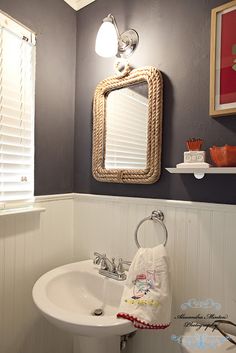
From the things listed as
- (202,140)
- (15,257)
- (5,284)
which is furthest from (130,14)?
(5,284)

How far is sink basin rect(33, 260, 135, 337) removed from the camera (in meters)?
0.98

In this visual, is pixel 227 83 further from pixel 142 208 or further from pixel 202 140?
pixel 142 208

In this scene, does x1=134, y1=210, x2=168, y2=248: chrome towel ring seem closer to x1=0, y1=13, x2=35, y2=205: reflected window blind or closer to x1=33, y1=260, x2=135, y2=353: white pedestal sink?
x1=33, y1=260, x2=135, y2=353: white pedestal sink

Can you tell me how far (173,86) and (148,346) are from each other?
1.36 meters

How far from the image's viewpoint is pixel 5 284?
1.20 m

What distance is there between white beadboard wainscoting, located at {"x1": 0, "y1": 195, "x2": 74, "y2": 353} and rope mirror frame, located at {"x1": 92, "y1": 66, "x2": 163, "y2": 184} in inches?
14.1

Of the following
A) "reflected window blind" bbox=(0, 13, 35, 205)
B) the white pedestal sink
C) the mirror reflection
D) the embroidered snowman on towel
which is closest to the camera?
the white pedestal sink

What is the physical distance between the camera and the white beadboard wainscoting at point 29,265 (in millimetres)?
1198

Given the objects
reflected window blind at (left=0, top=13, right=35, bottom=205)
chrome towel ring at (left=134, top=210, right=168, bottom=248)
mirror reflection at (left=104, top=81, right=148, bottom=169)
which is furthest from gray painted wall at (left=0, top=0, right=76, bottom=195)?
chrome towel ring at (left=134, top=210, right=168, bottom=248)

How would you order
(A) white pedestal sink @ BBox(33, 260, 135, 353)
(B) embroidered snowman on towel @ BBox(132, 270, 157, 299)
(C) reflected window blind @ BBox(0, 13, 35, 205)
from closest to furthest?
(A) white pedestal sink @ BBox(33, 260, 135, 353) < (B) embroidered snowman on towel @ BBox(132, 270, 157, 299) < (C) reflected window blind @ BBox(0, 13, 35, 205)

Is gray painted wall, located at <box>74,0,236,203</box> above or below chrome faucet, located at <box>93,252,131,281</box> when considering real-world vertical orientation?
above

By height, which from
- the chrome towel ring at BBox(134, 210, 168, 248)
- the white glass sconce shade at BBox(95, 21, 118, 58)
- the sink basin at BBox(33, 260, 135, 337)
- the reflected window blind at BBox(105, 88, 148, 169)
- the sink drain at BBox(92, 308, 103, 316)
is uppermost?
the white glass sconce shade at BBox(95, 21, 118, 58)

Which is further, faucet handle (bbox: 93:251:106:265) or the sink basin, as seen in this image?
faucet handle (bbox: 93:251:106:265)

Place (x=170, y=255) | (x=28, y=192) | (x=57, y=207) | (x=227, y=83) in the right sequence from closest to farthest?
(x=227, y=83) → (x=170, y=255) → (x=28, y=192) → (x=57, y=207)
